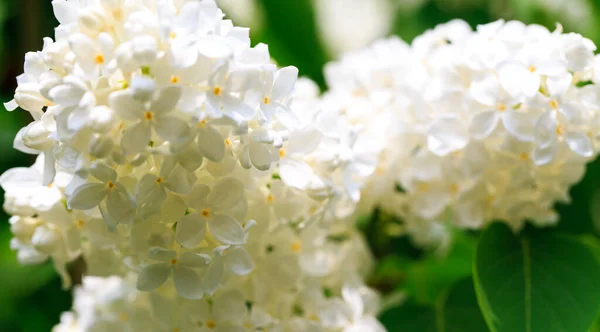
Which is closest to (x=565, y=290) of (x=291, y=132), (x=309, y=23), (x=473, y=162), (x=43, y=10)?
(x=473, y=162)

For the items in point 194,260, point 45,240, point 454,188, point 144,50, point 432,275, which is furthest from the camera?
point 432,275

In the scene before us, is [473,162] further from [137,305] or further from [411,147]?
[137,305]

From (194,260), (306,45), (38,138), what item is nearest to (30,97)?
(38,138)

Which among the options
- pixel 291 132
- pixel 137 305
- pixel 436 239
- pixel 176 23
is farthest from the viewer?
pixel 436 239

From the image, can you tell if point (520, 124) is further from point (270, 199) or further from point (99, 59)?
point (99, 59)

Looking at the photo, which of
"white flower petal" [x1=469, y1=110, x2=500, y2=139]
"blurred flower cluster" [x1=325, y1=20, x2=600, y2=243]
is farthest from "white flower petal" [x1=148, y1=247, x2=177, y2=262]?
"white flower petal" [x1=469, y1=110, x2=500, y2=139]
